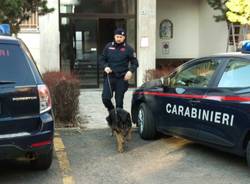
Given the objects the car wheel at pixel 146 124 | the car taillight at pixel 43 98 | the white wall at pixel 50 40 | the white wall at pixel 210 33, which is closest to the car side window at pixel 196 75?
the car wheel at pixel 146 124

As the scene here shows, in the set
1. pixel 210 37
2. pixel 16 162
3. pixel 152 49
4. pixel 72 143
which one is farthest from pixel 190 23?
pixel 16 162

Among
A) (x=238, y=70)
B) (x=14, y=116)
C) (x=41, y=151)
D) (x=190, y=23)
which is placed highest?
(x=190, y=23)

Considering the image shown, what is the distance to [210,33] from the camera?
62.8 feet

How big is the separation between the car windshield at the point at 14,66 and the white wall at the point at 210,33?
14.0 m

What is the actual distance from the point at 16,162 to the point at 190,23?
575 inches

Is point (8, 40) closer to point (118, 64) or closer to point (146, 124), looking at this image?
point (118, 64)

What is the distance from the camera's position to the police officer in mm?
7793

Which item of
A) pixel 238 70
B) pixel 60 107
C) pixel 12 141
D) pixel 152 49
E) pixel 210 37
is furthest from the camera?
pixel 210 37

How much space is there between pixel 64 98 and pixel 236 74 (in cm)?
375

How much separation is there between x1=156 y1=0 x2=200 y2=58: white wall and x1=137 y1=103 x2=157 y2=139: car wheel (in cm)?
1224

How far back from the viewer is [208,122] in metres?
6.20

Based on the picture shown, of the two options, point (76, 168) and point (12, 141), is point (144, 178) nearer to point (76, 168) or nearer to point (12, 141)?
point (76, 168)

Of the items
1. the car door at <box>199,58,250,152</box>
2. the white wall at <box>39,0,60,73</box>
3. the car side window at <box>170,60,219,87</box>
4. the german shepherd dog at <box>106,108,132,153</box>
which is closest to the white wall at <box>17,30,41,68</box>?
the white wall at <box>39,0,60,73</box>

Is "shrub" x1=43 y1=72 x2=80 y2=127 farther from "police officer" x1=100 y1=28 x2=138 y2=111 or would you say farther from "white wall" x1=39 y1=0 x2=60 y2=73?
"white wall" x1=39 y1=0 x2=60 y2=73
